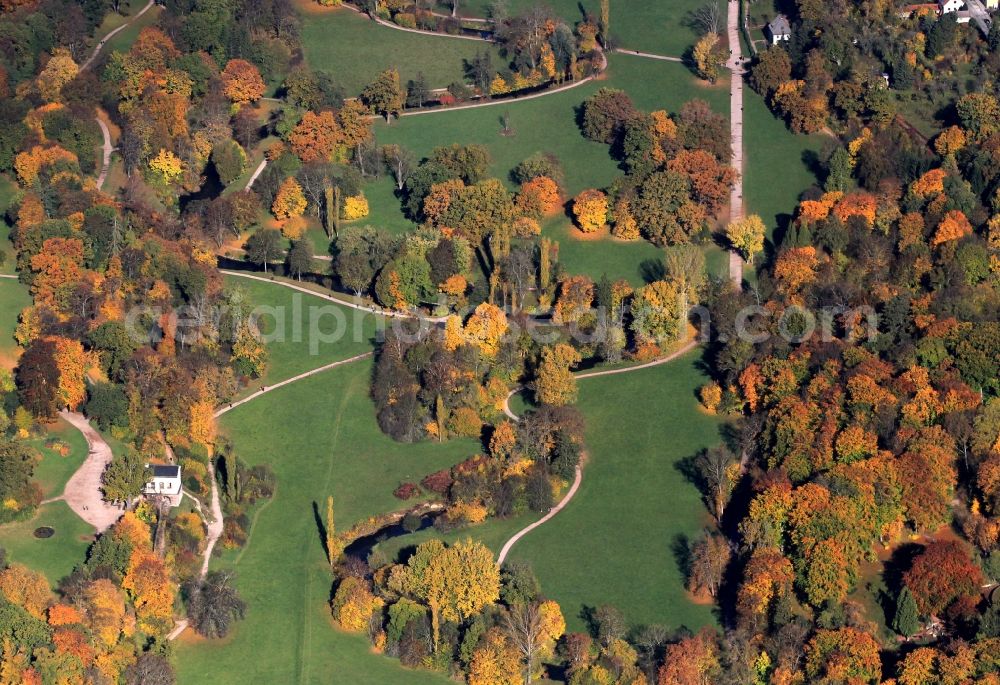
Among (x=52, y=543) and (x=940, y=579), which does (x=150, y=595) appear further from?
(x=940, y=579)

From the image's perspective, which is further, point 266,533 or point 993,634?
point 266,533

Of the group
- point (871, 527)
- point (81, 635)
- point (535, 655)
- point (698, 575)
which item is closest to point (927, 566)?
point (871, 527)

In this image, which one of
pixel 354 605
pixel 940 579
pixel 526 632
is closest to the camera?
pixel 526 632

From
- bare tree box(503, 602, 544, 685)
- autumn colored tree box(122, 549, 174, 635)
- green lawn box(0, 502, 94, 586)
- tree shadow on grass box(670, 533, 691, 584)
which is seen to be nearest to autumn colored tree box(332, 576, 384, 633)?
bare tree box(503, 602, 544, 685)

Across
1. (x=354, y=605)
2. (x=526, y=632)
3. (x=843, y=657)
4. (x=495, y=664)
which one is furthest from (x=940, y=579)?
(x=354, y=605)

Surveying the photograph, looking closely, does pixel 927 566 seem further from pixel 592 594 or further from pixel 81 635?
pixel 81 635

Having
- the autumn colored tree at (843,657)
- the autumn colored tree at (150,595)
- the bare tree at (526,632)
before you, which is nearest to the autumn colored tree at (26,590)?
the autumn colored tree at (150,595)
